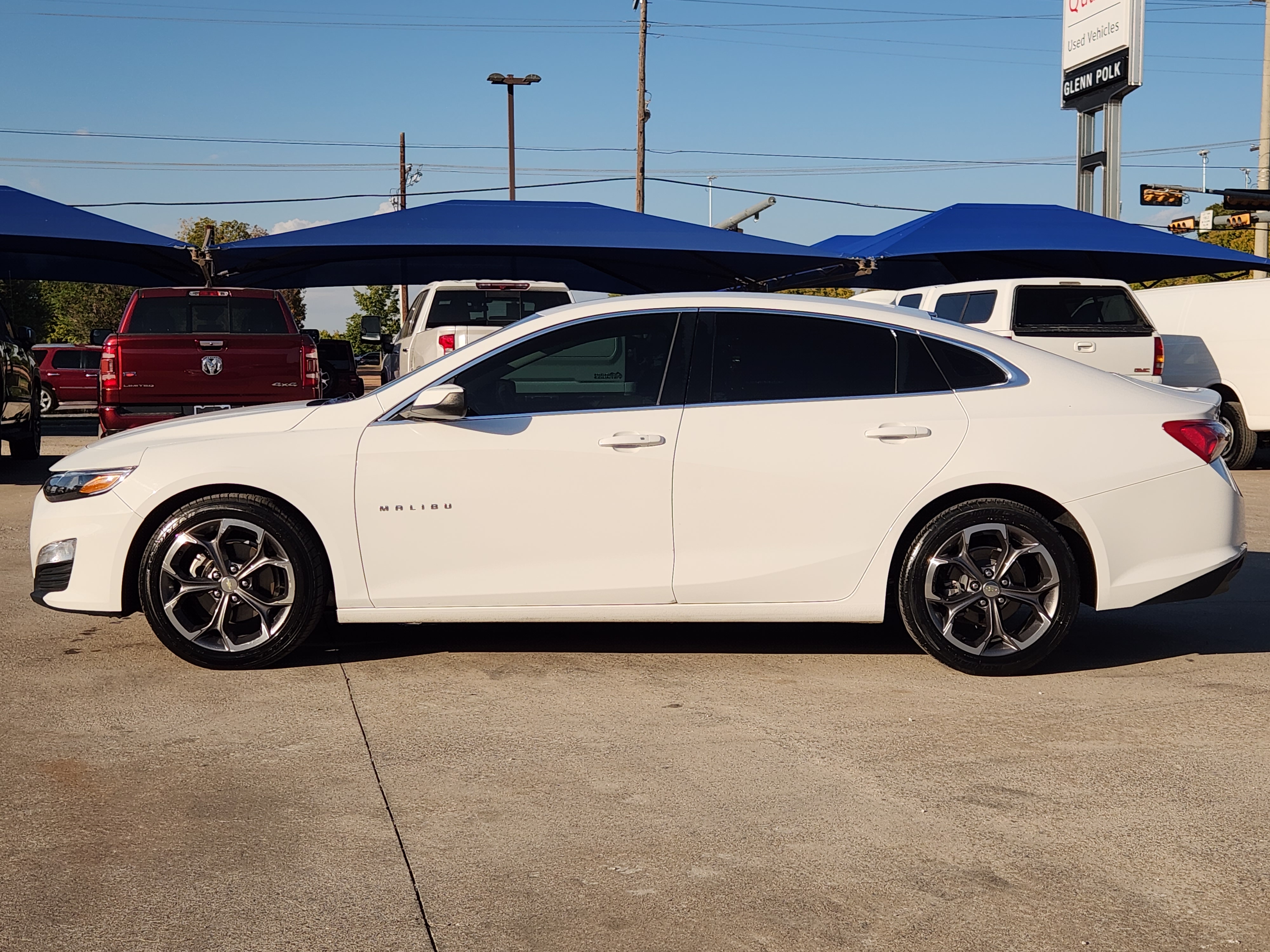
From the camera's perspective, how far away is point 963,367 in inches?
222

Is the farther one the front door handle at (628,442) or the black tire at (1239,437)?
the black tire at (1239,437)

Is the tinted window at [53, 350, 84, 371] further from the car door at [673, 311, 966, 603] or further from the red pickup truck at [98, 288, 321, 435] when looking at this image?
the car door at [673, 311, 966, 603]

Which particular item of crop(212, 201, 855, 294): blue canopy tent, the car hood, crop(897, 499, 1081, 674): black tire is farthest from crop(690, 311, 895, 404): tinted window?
crop(212, 201, 855, 294): blue canopy tent

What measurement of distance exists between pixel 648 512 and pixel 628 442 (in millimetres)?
301

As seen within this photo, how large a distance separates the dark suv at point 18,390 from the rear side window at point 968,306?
10076 millimetres

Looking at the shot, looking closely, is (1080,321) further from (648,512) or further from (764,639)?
(648,512)

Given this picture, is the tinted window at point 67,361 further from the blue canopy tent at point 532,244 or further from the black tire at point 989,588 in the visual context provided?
the black tire at point 989,588

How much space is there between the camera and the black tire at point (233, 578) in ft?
17.7

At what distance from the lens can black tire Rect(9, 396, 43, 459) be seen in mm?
15539

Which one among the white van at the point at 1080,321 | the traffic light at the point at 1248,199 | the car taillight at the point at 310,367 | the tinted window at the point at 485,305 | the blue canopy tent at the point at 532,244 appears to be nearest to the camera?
the car taillight at the point at 310,367

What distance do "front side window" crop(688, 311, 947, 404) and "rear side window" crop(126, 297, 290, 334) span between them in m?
8.01

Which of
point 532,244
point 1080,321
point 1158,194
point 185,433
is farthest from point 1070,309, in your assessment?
point 1158,194

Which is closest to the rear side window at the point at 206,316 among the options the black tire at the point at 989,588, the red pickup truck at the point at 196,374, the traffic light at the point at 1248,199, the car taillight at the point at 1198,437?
the red pickup truck at the point at 196,374

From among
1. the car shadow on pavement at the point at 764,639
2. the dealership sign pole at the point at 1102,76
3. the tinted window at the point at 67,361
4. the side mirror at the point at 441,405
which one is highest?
the dealership sign pole at the point at 1102,76
